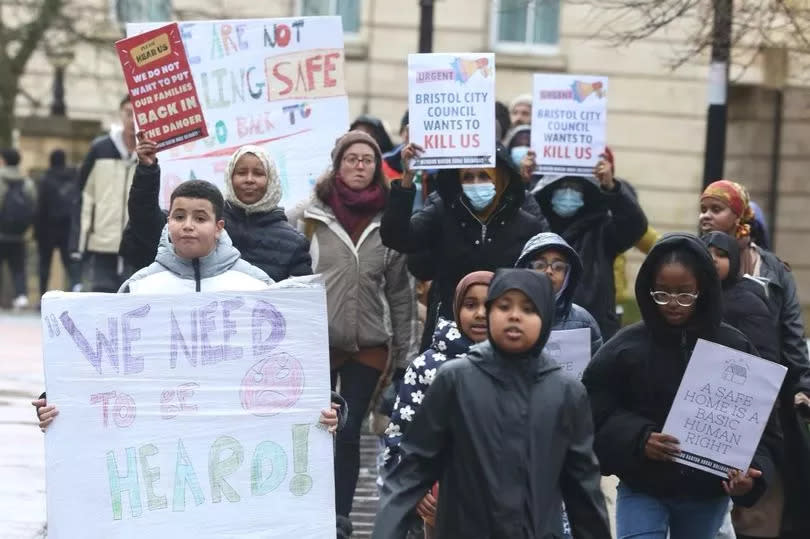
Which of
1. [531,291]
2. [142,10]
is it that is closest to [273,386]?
[531,291]

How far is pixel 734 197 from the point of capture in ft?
26.8

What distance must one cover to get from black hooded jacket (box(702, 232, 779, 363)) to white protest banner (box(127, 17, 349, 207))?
3.18 m

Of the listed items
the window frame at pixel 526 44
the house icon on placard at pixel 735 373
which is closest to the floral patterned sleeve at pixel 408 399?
the house icon on placard at pixel 735 373

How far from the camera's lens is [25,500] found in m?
9.19

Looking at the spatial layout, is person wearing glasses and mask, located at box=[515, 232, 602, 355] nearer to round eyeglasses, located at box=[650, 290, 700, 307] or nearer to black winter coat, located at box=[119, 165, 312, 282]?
round eyeglasses, located at box=[650, 290, 700, 307]

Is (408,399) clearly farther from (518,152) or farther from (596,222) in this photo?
(518,152)

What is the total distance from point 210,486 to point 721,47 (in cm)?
670

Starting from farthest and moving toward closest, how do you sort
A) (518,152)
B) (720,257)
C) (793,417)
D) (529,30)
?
(529,30) < (518,152) < (793,417) < (720,257)

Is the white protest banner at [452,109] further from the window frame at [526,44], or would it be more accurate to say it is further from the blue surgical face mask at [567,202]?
the window frame at [526,44]

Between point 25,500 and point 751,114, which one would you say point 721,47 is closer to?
point 25,500

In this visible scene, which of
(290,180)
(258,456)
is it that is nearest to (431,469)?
(258,456)

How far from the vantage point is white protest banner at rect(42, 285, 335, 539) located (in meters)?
6.54

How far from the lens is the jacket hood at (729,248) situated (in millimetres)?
7707

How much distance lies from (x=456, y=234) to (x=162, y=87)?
1.46 meters
